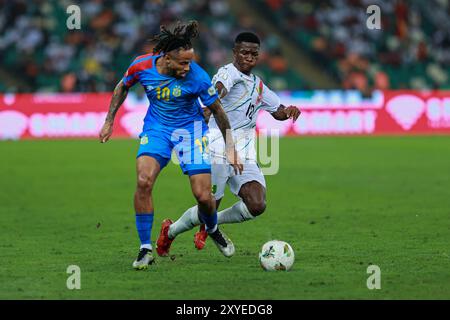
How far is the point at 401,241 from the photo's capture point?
10.6 m

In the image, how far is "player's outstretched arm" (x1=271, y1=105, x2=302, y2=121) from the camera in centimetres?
971

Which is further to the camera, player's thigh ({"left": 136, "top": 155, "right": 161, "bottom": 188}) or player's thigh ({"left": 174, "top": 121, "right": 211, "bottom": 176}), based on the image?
player's thigh ({"left": 174, "top": 121, "right": 211, "bottom": 176})

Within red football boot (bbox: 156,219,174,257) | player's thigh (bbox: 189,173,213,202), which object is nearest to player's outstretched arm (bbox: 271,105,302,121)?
player's thigh (bbox: 189,173,213,202)

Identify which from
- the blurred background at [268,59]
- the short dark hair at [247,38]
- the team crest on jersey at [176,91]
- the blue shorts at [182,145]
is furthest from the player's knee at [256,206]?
the blurred background at [268,59]

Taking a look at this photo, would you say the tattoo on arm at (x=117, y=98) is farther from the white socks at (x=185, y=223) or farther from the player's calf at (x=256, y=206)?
the player's calf at (x=256, y=206)

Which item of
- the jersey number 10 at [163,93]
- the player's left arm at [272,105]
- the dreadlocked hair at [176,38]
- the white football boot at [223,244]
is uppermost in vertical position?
the dreadlocked hair at [176,38]

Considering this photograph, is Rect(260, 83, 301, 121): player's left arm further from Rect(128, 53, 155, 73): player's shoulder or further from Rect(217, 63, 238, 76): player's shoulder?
Rect(128, 53, 155, 73): player's shoulder

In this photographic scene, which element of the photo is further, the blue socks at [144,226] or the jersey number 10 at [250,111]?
the jersey number 10 at [250,111]

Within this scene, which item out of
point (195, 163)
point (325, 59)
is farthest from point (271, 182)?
point (325, 59)

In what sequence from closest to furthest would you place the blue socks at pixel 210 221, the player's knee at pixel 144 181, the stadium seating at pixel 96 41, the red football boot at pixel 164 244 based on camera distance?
the player's knee at pixel 144 181 → the blue socks at pixel 210 221 → the red football boot at pixel 164 244 → the stadium seating at pixel 96 41

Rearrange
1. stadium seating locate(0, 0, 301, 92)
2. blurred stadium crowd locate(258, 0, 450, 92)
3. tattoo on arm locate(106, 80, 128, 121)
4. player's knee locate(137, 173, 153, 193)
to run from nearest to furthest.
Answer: player's knee locate(137, 173, 153, 193) → tattoo on arm locate(106, 80, 128, 121) → stadium seating locate(0, 0, 301, 92) → blurred stadium crowd locate(258, 0, 450, 92)

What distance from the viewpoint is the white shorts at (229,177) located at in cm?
995
